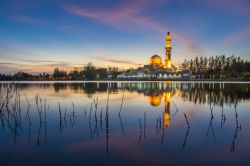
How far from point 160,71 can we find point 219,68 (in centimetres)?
4083

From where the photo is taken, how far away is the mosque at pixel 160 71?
15650cm

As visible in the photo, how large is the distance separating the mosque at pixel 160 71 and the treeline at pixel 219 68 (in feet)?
26.4

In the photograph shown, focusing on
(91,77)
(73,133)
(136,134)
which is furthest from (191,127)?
(91,77)

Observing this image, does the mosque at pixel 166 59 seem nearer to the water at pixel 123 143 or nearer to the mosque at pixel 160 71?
the mosque at pixel 160 71

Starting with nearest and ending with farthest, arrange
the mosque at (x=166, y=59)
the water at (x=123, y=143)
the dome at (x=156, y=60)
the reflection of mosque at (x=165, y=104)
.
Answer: the water at (x=123, y=143), the reflection of mosque at (x=165, y=104), the mosque at (x=166, y=59), the dome at (x=156, y=60)

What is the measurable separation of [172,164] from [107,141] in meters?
3.83

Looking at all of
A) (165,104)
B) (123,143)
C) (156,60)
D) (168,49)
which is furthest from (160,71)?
(123,143)

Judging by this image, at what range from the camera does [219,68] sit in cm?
13912

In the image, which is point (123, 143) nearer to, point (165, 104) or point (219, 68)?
point (165, 104)

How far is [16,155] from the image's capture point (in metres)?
9.54

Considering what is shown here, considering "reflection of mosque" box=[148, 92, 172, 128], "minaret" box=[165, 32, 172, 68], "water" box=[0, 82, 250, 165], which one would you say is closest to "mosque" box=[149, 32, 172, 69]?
"minaret" box=[165, 32, 172, 68]

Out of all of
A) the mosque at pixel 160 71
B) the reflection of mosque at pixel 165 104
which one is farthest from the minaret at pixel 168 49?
the reflection of mosque at pixel 165 104

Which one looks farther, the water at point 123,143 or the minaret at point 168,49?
the minaret at point 168,49

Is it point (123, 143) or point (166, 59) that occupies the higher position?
point (166, 59)
